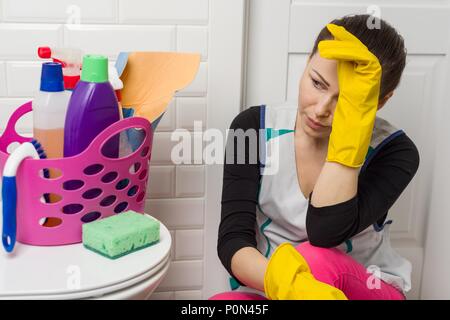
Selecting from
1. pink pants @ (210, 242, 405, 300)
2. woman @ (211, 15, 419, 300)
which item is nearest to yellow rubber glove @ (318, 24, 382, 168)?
woman @ (211, 15, 419, 300)

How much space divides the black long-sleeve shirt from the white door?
215mm

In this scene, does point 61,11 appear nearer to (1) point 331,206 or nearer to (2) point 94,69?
(2) point 94,69

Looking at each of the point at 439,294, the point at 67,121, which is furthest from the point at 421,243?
the point at 67,121

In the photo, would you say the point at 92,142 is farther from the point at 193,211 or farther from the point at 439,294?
the point at 439,294

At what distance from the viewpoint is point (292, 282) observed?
2.93ft

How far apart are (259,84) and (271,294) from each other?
57 cm

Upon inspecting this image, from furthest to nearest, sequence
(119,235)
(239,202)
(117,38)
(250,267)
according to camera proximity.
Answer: (117,38)
(239,202)
(250,267)
(119,235)

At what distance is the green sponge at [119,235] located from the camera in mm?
878

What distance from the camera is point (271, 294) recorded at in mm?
942

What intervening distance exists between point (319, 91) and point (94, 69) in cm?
39

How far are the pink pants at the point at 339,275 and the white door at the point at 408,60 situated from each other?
418mm

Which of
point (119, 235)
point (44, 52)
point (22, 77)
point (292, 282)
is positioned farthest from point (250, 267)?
point (22, 77)

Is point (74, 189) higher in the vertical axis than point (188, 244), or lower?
higher

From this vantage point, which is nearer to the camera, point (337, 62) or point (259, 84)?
point (337, 62)
